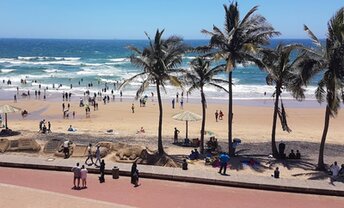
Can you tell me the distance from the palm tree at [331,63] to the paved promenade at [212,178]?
3546 mm

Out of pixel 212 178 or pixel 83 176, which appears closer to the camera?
pixel 83 176

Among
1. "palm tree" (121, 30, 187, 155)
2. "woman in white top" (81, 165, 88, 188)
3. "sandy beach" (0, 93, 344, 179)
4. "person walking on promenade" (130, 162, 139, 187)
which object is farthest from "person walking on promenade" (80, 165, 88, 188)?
"palm tree" (121, 30, 187, 155)

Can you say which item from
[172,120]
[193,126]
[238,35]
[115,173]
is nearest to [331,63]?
[238,35]

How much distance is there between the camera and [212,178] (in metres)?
14.6

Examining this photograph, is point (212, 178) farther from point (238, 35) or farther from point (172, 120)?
point (172, 120)

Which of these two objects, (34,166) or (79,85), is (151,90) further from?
(34,166)

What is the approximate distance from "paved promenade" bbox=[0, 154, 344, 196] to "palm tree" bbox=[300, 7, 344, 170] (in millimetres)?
3546

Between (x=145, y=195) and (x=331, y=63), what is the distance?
9.03m

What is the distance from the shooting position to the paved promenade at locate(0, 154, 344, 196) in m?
14.0

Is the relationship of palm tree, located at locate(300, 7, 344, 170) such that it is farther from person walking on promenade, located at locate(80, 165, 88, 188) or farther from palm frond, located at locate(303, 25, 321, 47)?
person walking on promenade, located at locate(80, 165, 88, 188)

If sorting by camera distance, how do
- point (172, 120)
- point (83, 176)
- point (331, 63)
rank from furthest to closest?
point (172, 120) < point (331, 63) < point (83, 176)

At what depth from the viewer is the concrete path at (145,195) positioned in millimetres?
12211

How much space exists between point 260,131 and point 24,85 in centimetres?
4212

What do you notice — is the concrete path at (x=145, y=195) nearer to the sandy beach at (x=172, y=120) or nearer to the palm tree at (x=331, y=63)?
the palm tree at (x=331, y=63)
